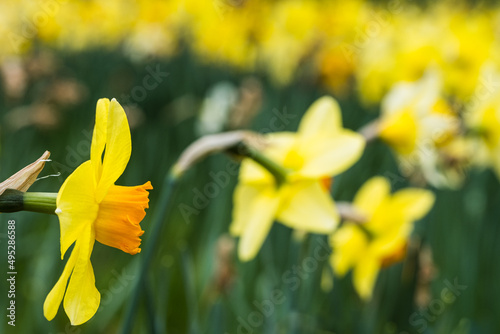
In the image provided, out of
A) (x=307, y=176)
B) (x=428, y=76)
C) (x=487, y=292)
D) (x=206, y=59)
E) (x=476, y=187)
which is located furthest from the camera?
(x=206, y=59)

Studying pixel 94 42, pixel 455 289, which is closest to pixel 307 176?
pixel 455 289

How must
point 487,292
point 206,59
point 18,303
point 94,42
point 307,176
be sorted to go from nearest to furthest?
point 307,176 → point 18,303 → point 487,292 → point 206,59 → point 94,42

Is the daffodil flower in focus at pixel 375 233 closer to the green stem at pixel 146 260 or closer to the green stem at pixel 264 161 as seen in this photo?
the green stem at pixel 264 161

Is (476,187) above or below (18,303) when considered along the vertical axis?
below

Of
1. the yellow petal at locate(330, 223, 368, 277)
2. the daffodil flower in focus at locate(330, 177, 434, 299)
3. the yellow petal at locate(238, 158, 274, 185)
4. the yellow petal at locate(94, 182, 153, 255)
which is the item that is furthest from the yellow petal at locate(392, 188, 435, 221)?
the yellow petal at locate(94, 182, 153, 255)

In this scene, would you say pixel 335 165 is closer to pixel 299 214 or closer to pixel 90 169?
pixel 299 214

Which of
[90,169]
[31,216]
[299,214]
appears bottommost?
[31,216]

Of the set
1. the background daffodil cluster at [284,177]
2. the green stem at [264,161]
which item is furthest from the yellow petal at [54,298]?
the green stem at [264,161]

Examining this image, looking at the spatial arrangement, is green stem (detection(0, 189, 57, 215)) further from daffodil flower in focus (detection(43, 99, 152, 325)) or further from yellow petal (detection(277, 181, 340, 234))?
yellow petal (detection(277, 181, 340, 234))
